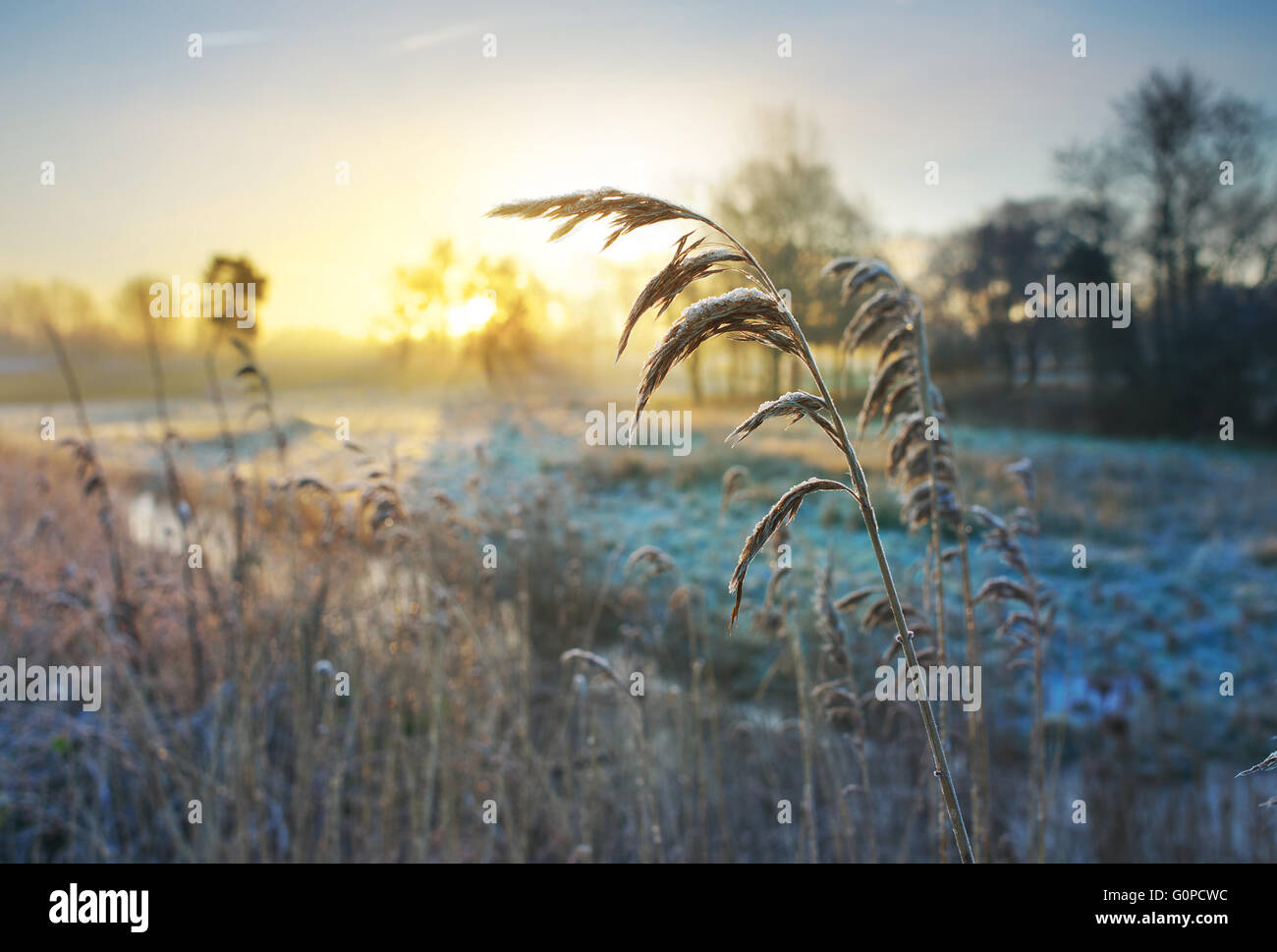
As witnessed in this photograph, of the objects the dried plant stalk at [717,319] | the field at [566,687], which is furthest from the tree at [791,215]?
the dried plant stalk at [717,319]

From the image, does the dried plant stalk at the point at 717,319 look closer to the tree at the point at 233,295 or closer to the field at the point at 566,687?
the field at the point at 566,687

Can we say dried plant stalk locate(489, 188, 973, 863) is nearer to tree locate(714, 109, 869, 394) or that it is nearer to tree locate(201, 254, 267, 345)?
tree locate(201, 254, 267, 345)

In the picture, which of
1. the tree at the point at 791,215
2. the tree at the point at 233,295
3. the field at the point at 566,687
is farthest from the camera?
the tree at the point at 791,215

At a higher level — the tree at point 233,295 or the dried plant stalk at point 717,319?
the tree at point 233,295

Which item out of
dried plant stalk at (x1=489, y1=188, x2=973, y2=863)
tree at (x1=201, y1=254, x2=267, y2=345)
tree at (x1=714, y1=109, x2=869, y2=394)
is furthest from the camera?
tree at (x1=714, y1=109, x2=869, y2=394)

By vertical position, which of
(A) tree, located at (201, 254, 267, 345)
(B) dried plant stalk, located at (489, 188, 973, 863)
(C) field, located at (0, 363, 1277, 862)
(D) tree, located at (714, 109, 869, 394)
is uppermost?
(D) tree, located at (714, 109, 869, 394)

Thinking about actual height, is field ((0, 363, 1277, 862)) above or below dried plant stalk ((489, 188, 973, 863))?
below

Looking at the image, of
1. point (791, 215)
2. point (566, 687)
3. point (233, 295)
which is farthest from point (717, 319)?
point (791, 215)

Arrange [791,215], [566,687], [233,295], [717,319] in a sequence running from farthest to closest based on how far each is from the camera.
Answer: [791,215] → [566,687] → [233,295] → [717,319]

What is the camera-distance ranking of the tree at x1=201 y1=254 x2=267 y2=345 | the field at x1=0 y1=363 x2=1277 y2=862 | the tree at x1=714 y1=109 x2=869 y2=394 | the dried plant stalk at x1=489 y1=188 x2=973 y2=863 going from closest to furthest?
the dried plant stalk at x1=489 y1=188 x2=973 y2=863 → the field at x1=0 y1=363 x2=1277 y2=862 → the tree at x1=201 y1=254 x2=267 y2=345 → the tree at x1=714 y1=109 x2=869 y2=394

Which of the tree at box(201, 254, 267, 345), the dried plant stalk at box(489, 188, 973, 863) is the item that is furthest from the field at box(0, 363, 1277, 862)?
the dried plant stalk at box(489, 188, 973, 863)

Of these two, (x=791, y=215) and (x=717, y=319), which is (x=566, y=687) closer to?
(x=717, y=319)

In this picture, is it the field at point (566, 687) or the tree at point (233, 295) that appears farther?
the tree at point (233, 295)

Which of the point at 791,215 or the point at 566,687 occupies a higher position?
the point at 791,215
